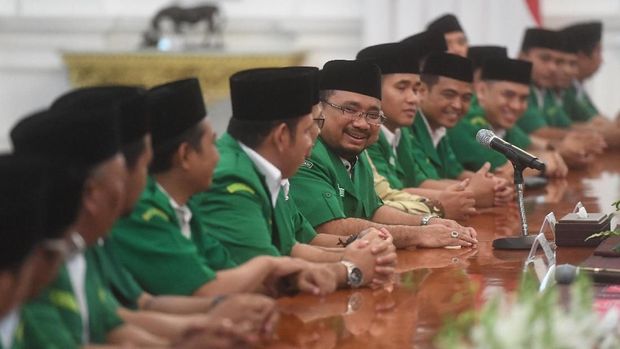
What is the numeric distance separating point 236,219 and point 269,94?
358mm

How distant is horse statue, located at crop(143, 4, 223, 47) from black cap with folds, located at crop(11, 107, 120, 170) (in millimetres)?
7200

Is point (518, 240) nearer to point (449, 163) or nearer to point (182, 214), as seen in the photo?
point (182, 214)

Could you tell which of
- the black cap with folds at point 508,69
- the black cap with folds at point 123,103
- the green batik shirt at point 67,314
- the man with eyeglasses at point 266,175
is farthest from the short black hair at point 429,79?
the green batik shirt at point 67,314

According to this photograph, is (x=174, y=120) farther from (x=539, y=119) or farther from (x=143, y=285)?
(x=539, y=119)

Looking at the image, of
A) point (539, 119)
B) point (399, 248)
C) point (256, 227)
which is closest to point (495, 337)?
point (256, 227)

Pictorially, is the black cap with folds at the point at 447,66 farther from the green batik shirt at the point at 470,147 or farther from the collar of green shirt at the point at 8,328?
the collar of green shirt at the point at 8,328

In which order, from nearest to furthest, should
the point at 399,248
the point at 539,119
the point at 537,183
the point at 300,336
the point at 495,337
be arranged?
the point at 495,337
the point at 300,336
the point at 399,248
the point at 537,183
the point at 539,119

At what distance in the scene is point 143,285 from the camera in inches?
133

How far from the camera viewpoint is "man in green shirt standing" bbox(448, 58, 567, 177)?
7.28 metres

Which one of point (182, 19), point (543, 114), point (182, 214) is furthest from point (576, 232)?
point (182, 19)

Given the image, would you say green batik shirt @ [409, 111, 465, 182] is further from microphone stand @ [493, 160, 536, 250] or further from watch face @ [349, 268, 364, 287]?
watch face @ [349, 268, 364, 287]

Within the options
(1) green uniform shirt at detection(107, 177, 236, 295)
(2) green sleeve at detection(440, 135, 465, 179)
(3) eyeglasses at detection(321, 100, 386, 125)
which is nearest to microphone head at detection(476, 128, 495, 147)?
(3) eyeglasses at detection(321, 100, 386, 125)

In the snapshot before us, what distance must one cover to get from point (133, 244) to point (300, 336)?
17.8 inches

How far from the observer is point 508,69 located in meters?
7.46
